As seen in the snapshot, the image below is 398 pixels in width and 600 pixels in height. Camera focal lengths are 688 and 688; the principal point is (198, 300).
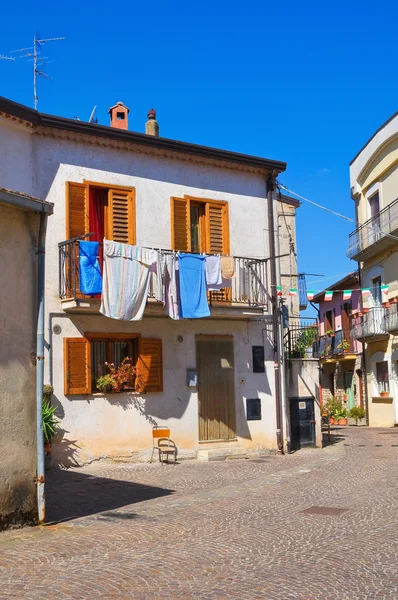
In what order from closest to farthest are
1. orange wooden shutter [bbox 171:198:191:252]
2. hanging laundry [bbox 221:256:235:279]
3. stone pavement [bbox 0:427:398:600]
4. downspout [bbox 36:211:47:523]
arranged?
stone pavement [bbox 0:427:398:600] < downspout [bbox 36:211:47:523] < hanging laundry [bbox 221:256:235:279] < orange wooden shutter [bbox 171:198:191:252]

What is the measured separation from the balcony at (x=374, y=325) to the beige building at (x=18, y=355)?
21947mm

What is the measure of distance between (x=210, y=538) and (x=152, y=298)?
801 cm

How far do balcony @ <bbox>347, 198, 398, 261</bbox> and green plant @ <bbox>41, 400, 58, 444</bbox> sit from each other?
55.9ft

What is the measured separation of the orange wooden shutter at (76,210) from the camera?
49.9 ft

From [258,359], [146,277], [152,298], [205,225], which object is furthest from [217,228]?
[258,359]

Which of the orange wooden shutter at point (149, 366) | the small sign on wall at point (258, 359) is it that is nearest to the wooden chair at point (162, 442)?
the orange wooden shutter at point (149, 366)

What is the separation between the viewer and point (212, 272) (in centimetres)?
1595

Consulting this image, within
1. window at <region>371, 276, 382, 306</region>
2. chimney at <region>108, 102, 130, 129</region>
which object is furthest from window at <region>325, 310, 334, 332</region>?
chimney at <region>108, 102, 130, 129</region>

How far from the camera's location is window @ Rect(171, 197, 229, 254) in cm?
1692

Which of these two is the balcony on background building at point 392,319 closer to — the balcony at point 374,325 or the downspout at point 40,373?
the balcony at point 374,325

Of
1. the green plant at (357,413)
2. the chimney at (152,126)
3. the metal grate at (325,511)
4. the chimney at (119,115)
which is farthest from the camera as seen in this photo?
the green plant at (357,413)

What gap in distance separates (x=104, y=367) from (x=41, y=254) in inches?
269

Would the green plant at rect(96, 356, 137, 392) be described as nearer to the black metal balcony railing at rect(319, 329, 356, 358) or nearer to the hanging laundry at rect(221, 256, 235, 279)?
the hanging laundry at rect(221, 256, 235, 279)

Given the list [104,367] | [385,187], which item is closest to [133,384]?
[104,367]
